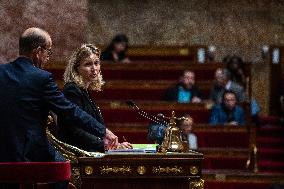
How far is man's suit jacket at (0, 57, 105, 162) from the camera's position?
11.3 feet

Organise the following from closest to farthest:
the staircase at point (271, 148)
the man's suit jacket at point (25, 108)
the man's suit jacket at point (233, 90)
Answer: the man's suit jacket at point (25, 108)
the staircase at point (271, 148)
the man's suit jacket at point (233, 90)

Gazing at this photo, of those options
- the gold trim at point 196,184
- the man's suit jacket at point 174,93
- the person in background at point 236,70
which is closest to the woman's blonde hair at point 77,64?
the gold trim at point 196,184

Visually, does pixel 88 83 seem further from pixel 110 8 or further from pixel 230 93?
pixel 110 8

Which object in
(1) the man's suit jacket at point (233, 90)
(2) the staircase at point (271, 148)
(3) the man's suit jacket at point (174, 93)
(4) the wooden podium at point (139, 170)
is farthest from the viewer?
(1) the man's suit jacket at point (233, 90)

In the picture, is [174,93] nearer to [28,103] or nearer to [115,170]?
[115,170]

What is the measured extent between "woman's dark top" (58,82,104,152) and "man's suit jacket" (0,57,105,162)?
308 millimetres

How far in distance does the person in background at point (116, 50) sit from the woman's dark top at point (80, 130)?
17.3 ft

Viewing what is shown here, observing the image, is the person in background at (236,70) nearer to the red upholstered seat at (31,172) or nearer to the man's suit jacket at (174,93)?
the man's suit jacket at (174,93)

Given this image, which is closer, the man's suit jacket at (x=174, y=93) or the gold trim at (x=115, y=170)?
the gold trim at (x=115, y=170)

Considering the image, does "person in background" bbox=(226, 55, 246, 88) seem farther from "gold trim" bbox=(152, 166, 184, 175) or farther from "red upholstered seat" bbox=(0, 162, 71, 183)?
"red upholstered seat" bbox=(0, 162, 71, 183)

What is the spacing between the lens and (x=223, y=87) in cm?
871

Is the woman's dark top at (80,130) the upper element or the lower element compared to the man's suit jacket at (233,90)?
lower

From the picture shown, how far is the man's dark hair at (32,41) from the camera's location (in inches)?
138

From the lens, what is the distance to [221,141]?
794 centimetres
